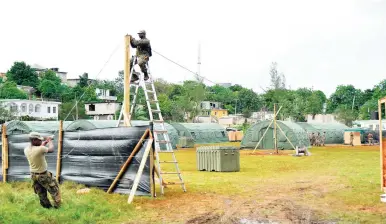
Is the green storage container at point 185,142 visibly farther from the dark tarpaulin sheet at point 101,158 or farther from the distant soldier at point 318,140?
the dark tarpaulin sheet at point 101,158

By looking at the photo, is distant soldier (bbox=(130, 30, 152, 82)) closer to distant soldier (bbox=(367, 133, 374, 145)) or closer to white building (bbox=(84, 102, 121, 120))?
distant soldier (bbox=(367, 133, 374, 145))

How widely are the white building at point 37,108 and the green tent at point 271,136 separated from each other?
49.5 meters

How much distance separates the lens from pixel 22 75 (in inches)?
4333

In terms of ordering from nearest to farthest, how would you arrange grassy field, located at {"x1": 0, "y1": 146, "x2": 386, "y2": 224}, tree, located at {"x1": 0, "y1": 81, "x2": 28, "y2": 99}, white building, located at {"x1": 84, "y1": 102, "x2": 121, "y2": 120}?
grassy field, located at {"x1": 0, "y1": 146, "x2": 386, "y2": 224} < white building, located at {"x1": 84, "y1": 102, "x2": 121, "y2": 120} < tree, located at {"x1": 0, "y1": 81, "x2": 28, "y2": 99}

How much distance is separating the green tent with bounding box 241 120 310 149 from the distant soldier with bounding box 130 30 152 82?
2508cm

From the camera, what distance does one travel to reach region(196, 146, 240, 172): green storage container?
2106 cm

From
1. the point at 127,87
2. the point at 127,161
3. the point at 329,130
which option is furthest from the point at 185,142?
the point at 127,161

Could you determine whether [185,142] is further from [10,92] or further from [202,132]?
[10,92]

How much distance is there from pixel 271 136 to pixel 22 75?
273 feet

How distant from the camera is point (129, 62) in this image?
14.5m

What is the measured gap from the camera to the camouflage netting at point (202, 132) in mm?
51969

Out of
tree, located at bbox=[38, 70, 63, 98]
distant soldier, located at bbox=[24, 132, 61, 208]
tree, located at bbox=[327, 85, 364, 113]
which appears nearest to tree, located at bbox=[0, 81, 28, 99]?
tree, located at bbox=[38, 70, 63, 98]

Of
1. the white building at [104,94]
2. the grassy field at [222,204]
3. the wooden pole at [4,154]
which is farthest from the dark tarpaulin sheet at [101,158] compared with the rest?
the white building at [104,94]

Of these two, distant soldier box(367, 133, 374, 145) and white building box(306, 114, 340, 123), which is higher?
white building box(306, 114, 340, 123)
